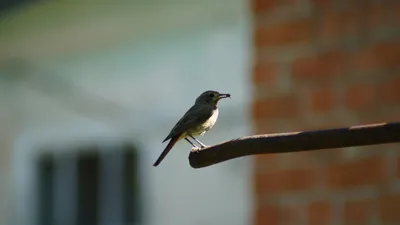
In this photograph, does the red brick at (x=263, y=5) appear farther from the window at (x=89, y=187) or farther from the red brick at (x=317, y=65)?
the window at (x=89, y=187)

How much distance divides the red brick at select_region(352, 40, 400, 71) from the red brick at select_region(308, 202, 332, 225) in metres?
0.41

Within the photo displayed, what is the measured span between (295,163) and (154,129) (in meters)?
2.71

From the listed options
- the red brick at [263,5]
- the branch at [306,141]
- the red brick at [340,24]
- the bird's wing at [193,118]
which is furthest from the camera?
the red brick at [263,5]

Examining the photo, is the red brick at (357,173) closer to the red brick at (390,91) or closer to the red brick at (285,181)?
the red brick at (285,181)

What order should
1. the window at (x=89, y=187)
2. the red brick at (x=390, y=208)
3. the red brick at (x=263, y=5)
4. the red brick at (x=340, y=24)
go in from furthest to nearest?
the window at (x=89, y=187) → the red brick at (x=263, y=5) → the red brick at (x=340, y=24) → the red brick at (x=390, y=208)

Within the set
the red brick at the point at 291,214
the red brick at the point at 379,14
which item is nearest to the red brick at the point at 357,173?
the red brick at the point at 291,214

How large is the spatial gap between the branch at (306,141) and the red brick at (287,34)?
184cm

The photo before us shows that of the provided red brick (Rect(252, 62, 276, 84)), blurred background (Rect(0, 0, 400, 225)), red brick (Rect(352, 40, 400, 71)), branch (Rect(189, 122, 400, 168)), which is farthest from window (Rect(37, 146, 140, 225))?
branch (Rect(189, 122, 400, 168))

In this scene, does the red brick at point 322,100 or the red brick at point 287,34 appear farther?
the red brick at point 287,34

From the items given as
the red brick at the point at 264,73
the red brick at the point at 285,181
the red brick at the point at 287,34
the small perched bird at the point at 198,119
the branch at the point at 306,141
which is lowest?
the red brick at the point at 285,181

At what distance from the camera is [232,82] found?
557 cm

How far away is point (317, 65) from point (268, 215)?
0.47 meters

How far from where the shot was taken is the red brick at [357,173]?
3.12 meters

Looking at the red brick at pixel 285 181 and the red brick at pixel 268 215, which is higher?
the red brick at pixel 285 181
